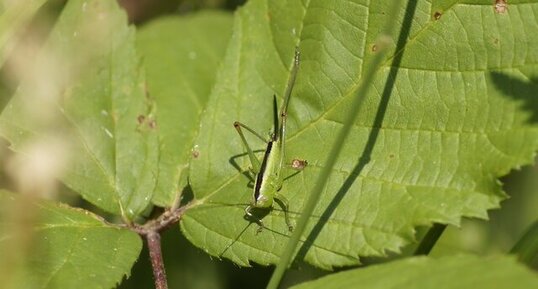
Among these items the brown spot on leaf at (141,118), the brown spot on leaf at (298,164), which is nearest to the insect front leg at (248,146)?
the brown spot on leaf at (298,164)

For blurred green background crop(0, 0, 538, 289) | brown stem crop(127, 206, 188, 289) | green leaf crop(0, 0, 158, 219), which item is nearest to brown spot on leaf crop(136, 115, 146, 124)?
green leaf crop(0, 0, 158, 219)

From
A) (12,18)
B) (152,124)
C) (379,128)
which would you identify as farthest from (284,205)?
(12,18)

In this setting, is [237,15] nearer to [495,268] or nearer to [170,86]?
[170,86]

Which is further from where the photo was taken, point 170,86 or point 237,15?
point 170,86

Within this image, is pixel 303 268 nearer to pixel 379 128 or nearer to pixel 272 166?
pixel 272 166

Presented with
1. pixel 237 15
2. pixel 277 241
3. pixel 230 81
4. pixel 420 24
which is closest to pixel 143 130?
pixel 230 81

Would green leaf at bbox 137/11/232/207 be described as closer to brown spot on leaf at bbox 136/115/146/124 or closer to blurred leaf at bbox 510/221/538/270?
brown spot on leaf at bbox 136/115/146/124
